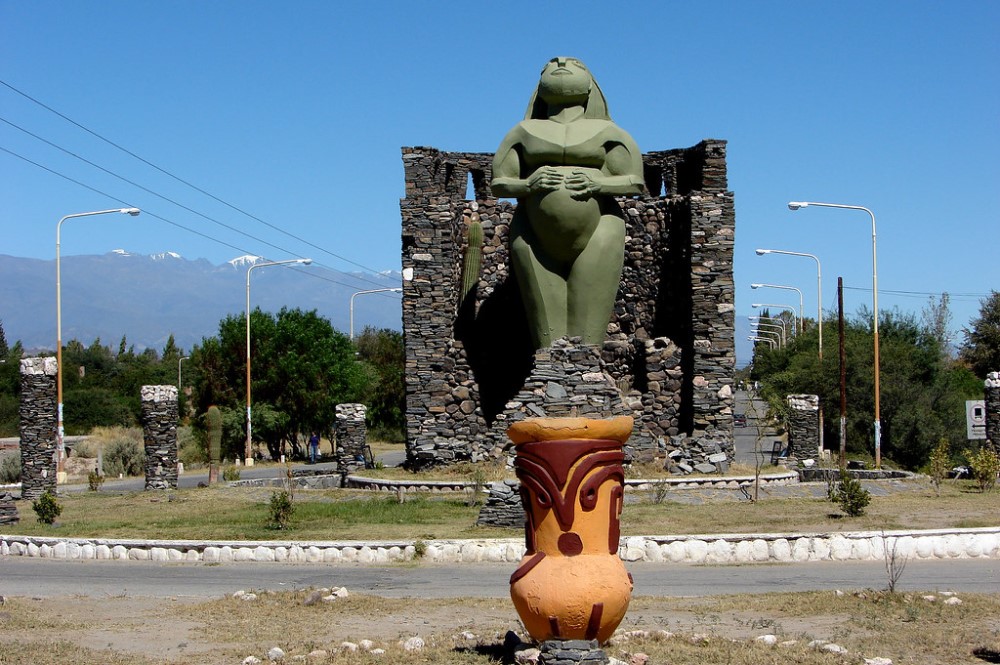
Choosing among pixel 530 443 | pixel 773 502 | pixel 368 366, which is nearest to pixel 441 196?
pixel 773 502

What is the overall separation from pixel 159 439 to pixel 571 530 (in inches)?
854

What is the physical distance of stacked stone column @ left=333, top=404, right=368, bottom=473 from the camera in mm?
28984

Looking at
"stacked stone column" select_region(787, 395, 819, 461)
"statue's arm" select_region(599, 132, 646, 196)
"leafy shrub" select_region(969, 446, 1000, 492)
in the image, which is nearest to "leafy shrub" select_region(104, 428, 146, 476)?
"stacked stone column" select_region(787, 395, 819, 461)

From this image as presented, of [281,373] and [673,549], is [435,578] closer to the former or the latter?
[673,549]

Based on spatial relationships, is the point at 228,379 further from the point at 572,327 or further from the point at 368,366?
the point at 572,327

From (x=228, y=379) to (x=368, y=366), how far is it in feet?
39.4

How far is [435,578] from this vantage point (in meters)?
14.8

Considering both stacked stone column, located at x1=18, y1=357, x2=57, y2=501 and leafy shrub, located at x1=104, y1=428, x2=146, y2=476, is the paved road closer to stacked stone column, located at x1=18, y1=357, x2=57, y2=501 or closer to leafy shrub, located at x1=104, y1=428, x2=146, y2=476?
stacked stone column, located at x1=18, y1=357, x2=57, y2=501

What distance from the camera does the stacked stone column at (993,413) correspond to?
2691 centimetres

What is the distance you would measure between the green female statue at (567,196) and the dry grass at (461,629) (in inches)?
443

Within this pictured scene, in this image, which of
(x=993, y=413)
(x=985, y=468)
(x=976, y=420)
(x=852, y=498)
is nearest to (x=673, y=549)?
(x=852, y=498)

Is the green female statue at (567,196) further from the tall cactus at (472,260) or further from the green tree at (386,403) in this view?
the green tree at (386,403)

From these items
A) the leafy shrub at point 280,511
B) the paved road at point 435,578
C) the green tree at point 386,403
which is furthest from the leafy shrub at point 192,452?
the paved road at point 435,578

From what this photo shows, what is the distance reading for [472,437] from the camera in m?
26.6
